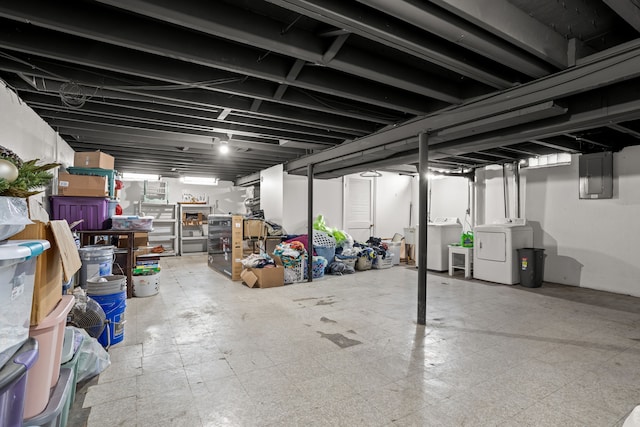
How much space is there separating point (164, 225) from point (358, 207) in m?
5.91

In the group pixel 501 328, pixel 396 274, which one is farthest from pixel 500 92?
pixel 396 274

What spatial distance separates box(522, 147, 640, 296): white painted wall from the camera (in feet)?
15.9

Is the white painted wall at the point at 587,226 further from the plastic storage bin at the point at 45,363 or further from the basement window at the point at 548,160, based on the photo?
the plastic storage bin at the point at 45,363

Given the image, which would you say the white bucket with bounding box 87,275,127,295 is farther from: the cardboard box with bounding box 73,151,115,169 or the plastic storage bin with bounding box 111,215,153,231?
the cardboard box with bounding box 73,151,115,169

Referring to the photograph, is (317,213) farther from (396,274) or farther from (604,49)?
(604,49)

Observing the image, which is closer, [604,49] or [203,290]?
[604,49]

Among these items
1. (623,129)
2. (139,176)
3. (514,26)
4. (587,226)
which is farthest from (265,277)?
(139,176)

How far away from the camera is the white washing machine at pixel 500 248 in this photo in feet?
17.7

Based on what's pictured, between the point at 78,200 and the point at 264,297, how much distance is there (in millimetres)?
2819

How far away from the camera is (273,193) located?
7602 mm

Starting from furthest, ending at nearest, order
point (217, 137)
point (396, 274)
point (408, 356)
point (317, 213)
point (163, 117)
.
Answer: point (317, 213)
point (396, 274)
point (217, 137)
point (163, 117)
point (408, 356)

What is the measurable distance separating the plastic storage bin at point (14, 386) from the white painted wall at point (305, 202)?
607cm

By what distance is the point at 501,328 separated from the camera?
3.31 meters

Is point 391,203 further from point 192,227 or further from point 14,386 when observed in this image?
point 14,386
